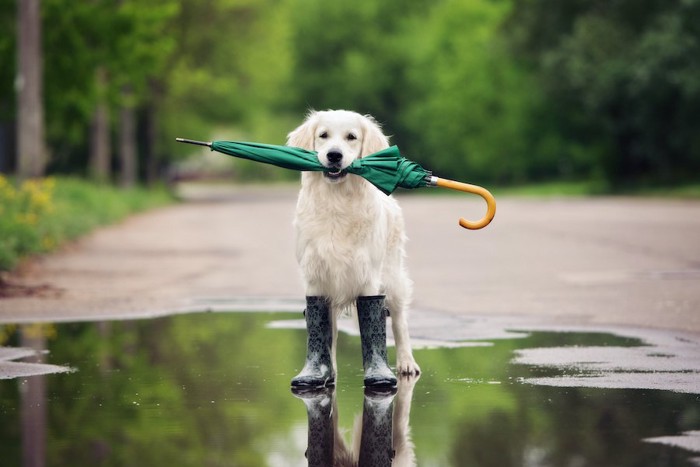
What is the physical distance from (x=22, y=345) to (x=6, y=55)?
22239 millimetres

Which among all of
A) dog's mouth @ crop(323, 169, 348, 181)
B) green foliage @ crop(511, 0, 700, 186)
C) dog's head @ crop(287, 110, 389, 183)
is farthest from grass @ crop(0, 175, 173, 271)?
green foliage @ crop(511, 0, 700, 186)

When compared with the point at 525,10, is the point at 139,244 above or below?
below

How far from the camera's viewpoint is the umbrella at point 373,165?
27.3ft

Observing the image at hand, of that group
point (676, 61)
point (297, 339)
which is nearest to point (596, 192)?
point (676, 61)

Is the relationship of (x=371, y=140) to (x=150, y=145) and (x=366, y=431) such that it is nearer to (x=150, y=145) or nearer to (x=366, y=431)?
(x=366, y=431)

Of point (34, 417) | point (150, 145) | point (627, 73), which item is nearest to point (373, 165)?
point (34, 417)

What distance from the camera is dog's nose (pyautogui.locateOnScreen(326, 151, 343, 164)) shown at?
8.18 metres

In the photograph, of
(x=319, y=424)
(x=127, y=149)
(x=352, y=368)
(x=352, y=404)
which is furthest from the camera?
(x=127, y=149)

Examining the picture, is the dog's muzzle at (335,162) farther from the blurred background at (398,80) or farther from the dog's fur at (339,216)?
the blurred background at (398,80)

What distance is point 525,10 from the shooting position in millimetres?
67438

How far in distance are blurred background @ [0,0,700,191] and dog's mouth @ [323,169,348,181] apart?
19900 mm

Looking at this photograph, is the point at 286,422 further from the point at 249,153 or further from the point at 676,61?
the point at 676,61

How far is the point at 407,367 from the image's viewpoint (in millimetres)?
8953

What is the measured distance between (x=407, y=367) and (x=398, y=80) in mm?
84001
